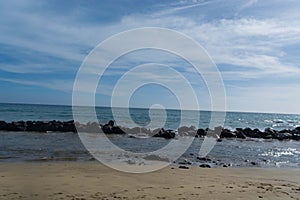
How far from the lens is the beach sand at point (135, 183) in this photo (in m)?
7.48

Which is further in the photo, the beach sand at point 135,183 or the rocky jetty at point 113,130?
the rocky jetty at point 113,130

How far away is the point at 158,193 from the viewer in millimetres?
7723

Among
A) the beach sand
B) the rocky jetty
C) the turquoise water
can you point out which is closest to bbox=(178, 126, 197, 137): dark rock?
the rocky jetty

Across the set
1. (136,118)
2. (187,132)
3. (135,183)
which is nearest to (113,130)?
(187,132)

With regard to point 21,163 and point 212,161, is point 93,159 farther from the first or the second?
point 212,161

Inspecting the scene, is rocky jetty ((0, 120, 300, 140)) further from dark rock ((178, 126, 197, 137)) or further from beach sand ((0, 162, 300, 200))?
beach sand ((0, 162, 300, 200))

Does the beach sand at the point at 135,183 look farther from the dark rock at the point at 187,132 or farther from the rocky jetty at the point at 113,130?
the dark rock at the point at 187,132

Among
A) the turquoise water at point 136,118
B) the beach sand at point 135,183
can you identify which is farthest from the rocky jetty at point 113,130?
the beach sand at point 135,183

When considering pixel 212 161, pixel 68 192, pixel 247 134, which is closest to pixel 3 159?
pixel 68 192

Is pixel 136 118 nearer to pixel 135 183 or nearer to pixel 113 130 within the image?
pixel 113 130

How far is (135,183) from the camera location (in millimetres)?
8781

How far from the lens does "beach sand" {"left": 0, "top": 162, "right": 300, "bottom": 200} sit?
748cm

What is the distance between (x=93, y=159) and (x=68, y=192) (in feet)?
18.2

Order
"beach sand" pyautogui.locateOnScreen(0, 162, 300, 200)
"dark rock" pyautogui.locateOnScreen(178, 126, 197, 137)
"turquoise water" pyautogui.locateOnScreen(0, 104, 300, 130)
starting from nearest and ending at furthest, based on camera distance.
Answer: "beach sand" pyautogui.locateOnScreen(0, 162, 300, 200) < "dark rock" pyautogui.locateOnScreen(178, 126, 197, 137) < "turquoise water" pyautogui.locateOnScreen(0, 104, 300, 130)
